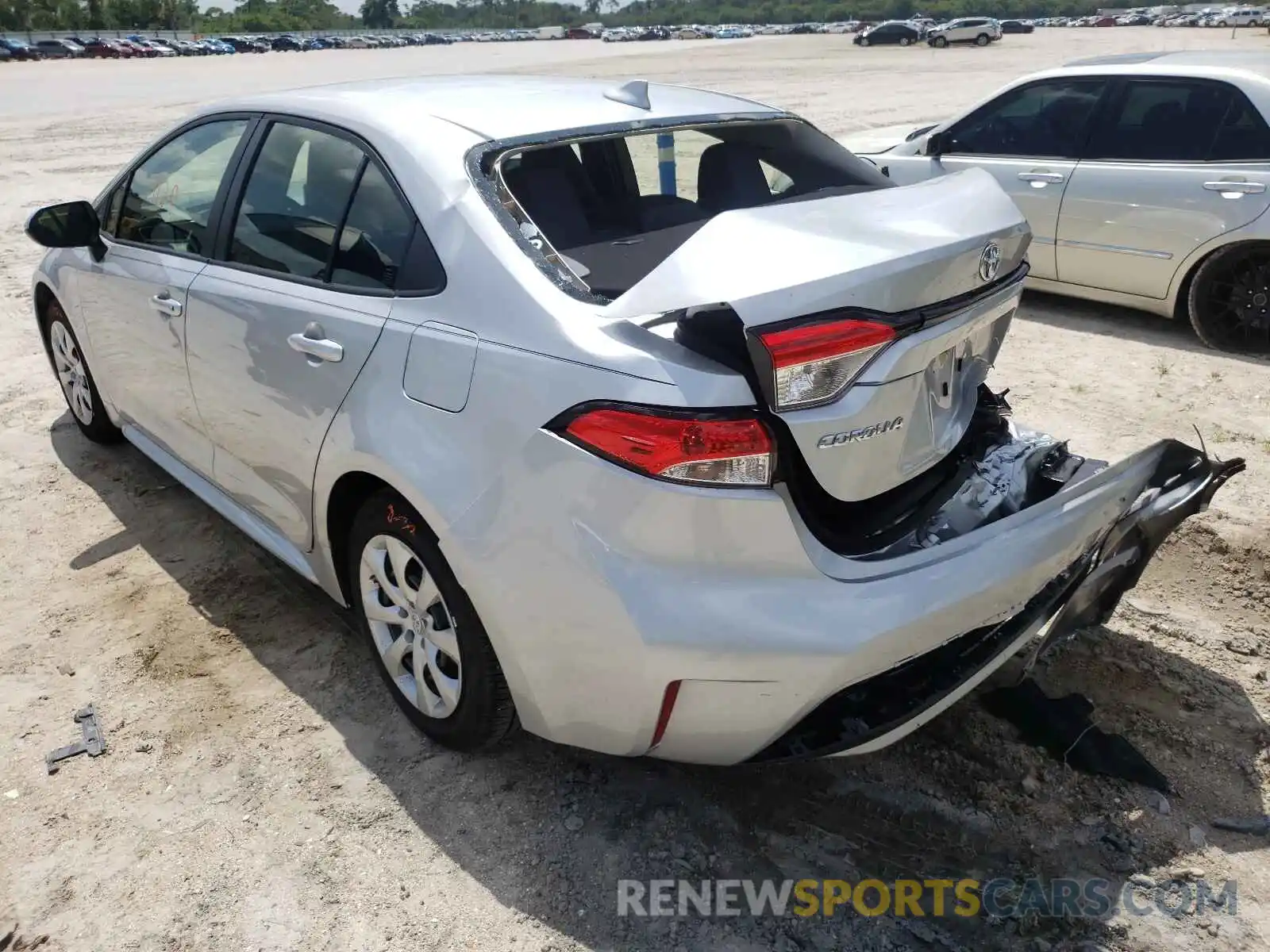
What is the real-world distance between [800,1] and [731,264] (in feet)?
495

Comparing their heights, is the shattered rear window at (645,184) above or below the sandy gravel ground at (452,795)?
above

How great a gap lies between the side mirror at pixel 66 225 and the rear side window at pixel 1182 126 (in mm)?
5605

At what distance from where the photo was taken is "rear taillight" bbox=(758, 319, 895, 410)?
203 centimetres

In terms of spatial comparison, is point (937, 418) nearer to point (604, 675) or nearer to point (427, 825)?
point (604, 675)

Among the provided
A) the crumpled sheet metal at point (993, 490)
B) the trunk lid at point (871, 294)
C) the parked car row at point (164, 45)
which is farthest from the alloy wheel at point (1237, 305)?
the parked car row at point (164, 45)

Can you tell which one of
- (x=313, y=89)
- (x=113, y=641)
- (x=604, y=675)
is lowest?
(x=113, y=641)

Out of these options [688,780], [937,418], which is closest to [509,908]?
[688,780]

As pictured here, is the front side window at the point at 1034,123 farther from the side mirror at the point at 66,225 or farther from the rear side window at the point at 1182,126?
the side mirror at the point at 66,225

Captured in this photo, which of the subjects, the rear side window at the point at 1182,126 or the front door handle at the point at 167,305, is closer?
the front door handle at the point at 167,305

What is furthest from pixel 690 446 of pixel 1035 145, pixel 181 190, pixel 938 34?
pixel 938 34

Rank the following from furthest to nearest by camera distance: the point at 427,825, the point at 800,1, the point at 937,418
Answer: the point at 800,1
the point at 427,825
the point at 937,418

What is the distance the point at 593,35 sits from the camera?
109250 millimetres

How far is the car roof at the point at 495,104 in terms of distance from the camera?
2799 mm

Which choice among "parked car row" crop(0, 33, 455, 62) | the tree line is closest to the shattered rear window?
"parked car row" crop(0, 33, 455, 62)
